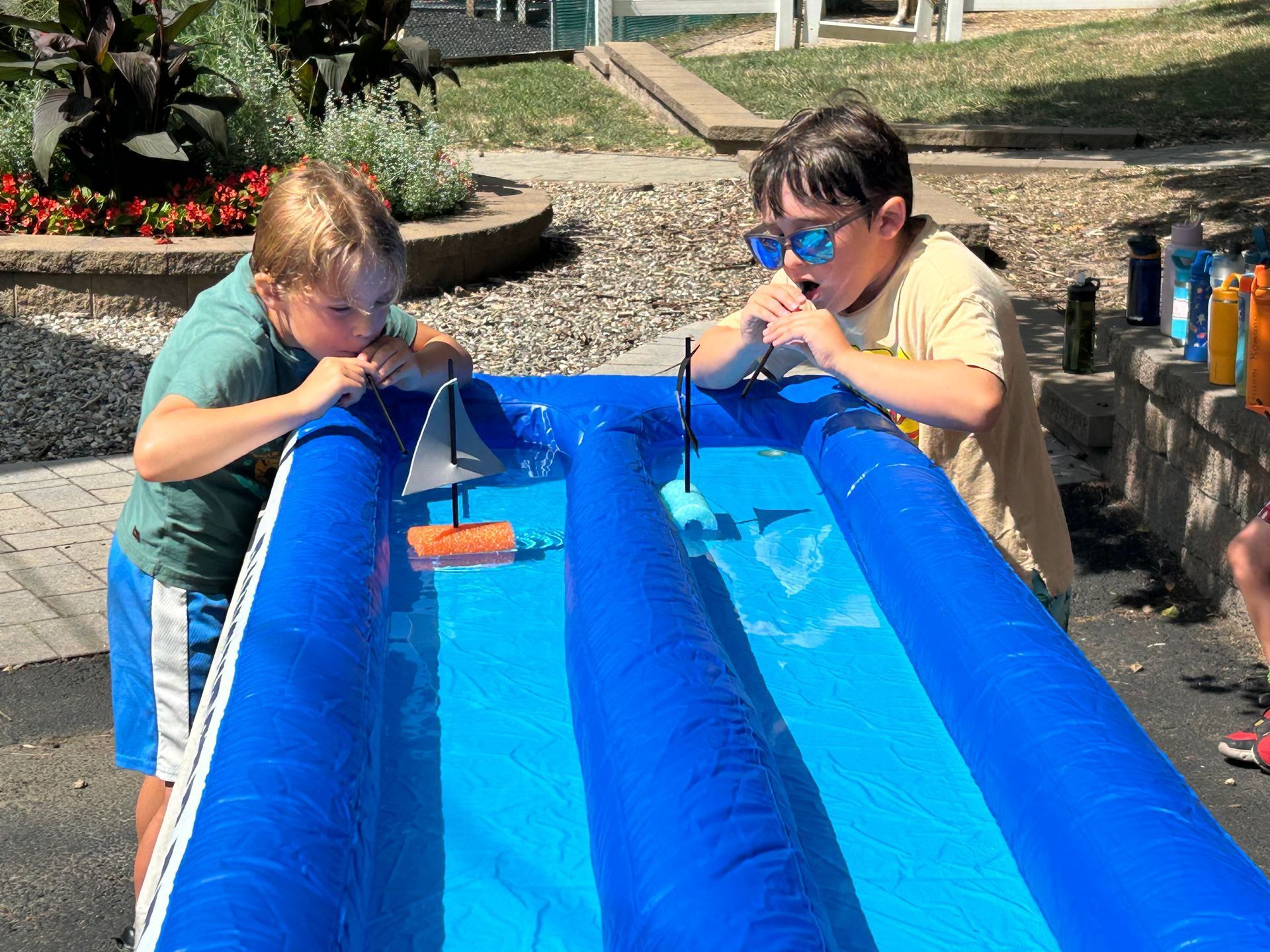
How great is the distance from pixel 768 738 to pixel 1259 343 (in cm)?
294

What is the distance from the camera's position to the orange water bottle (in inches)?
163

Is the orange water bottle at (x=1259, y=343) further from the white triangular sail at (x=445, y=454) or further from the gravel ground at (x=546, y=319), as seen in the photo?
the gravel ground at (x=546, y=319)

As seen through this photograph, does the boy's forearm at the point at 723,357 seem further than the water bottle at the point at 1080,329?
No

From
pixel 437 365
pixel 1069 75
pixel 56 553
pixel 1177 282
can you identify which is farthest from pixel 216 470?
pixel 1069 75

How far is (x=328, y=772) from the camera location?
1564 mm

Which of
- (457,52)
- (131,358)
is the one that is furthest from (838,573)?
(457,52)

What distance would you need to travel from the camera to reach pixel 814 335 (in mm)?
2506

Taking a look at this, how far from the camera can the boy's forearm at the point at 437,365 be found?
2.78 m

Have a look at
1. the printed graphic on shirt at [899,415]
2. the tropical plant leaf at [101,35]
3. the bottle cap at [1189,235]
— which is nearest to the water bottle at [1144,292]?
the bottle cap at [1189,235]

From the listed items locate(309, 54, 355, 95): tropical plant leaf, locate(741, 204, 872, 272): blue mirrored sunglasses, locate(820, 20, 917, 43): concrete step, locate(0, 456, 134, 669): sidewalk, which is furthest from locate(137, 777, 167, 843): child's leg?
locate(820, 20, 917, 43): concrete step

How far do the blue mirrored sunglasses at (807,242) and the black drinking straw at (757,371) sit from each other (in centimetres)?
23

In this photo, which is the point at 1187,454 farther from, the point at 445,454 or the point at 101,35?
the point at 101,35

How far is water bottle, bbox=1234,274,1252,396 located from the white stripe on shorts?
3.24 m

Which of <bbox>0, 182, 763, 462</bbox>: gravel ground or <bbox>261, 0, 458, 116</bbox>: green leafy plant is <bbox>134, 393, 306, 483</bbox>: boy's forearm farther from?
<bbox>261, 0, 458, 116</bbox>: green leafy plant
